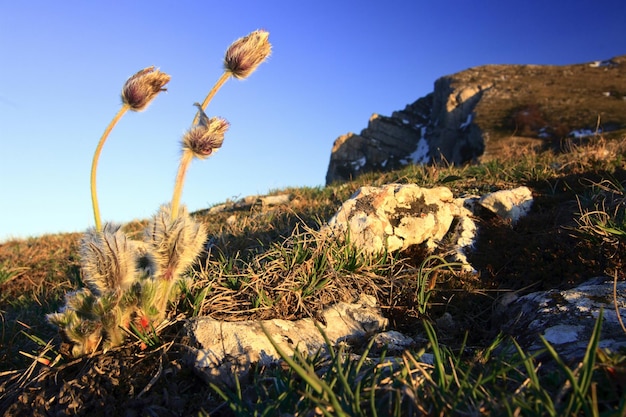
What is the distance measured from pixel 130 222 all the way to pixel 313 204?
527cm

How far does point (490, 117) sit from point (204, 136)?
1819 inches

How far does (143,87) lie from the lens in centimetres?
346

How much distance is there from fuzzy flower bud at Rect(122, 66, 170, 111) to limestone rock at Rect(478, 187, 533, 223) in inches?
141

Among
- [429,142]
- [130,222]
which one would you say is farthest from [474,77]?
[130,222]

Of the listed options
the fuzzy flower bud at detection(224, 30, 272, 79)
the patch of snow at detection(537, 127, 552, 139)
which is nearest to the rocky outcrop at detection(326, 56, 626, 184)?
the patch of snow at detection(537, 127, 552, 139)

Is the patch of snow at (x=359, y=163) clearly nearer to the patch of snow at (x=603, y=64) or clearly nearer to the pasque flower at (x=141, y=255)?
the patch of snow at (x=603, y=64)

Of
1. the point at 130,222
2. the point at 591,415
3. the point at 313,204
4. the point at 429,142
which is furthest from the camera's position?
the point at 429,142

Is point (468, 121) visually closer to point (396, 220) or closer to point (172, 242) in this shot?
point (396, 220)

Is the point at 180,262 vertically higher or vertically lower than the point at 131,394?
higher

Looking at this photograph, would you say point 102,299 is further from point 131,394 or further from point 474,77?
point 474,77

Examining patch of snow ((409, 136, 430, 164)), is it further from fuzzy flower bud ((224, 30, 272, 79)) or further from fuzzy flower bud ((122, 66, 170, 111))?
fuzzy flower bud ((122, 66, 170, 111))

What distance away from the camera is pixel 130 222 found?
10.4m

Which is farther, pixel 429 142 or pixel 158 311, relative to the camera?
pixel 429 142

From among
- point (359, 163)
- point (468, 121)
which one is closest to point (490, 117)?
point (468, 121)
